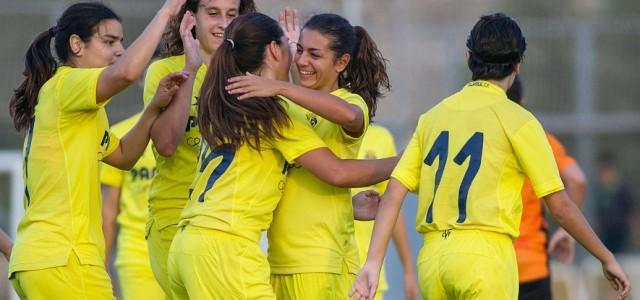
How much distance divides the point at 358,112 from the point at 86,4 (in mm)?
1464

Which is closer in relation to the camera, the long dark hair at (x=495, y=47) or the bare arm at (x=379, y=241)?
the bare arm at (x=379, y=241)

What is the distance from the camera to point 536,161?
21.0ft

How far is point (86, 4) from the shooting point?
7039 mm

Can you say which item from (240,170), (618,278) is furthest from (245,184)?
(618,278)

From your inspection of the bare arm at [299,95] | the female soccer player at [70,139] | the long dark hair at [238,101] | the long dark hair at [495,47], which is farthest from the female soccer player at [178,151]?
the long dark hair at [495,47]

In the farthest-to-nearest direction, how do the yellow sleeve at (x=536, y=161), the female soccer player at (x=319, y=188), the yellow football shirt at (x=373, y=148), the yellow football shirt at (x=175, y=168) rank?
the yellow football shirt at (x=373, y=148) → the yellow football shirt at (x=175, y=168) → the female soccer player at (x=319, y=188) → the yellow sleeve at (x=536, y=161)

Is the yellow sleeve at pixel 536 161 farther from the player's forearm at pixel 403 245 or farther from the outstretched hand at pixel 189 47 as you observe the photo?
the player's forearm at pixel 403 245

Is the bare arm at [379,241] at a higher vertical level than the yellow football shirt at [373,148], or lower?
higher

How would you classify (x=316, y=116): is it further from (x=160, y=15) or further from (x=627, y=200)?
(x=627, y=200)

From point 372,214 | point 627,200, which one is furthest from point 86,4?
point 627,200

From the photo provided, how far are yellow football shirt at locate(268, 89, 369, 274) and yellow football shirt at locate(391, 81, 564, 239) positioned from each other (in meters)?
0.36

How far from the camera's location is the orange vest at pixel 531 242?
29.5 ft

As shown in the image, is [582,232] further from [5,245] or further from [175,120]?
[5,245]

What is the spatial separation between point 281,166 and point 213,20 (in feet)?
3.59
